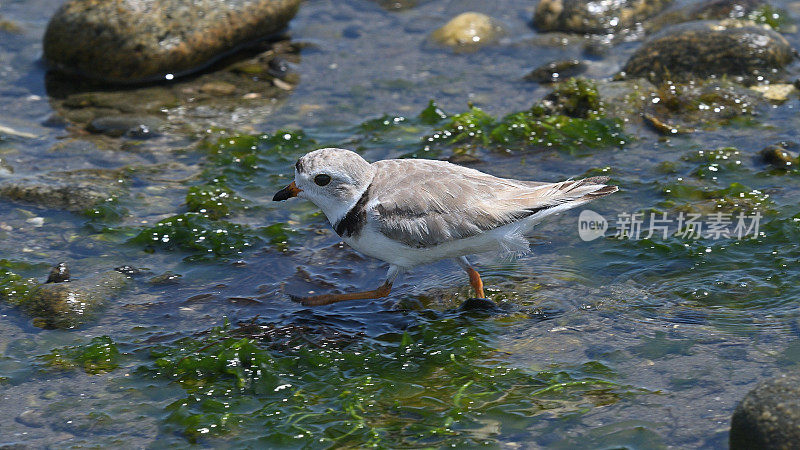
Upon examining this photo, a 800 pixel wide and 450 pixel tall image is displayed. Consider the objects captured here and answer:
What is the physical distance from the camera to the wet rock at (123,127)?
35.6 ft

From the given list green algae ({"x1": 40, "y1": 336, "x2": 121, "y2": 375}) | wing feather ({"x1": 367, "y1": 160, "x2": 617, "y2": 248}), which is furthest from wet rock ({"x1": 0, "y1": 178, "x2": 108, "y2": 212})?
wing feather ({"x1": 367, "y1": 160, "x2": 617, "y2": 248})

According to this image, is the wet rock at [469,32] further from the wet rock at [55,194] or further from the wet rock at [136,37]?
the wet rock at [55,194]

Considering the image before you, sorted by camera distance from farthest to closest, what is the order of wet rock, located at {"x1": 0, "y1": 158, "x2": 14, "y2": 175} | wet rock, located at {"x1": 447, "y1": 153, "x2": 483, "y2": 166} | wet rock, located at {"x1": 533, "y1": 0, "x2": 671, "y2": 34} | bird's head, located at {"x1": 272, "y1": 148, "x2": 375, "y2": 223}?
wet rock, located at {"x1": 533, "y1": 0, "x2": 671, "y2": 34}, wet rock, located at {"x1": 447, "y1": 153, "x2": 483, "y2": 166}, wet rock, located at {"x1": 0, "y1": 158, "x2": 14, "y2": 175}, bird's head, located at {"x1": 272, "y1": 148, "x2": 375, "y2": 223}

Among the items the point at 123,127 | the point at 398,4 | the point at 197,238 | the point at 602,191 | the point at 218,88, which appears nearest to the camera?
the point at 602,191

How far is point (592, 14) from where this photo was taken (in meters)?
13.5

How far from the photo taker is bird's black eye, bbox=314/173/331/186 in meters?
6.98

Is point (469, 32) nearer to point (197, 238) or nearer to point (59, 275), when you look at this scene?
point (197, 238)

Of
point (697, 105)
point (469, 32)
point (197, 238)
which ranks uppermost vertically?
point (469, 32)

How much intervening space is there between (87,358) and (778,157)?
7.27 meters

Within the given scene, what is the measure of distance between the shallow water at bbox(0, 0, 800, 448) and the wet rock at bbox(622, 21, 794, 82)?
879 millimetres

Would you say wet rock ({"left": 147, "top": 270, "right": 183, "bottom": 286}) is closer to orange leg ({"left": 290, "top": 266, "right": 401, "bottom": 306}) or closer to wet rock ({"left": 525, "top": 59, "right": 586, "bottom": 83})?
orange leg ({"left": 290, "top": 266, "right": 401, "bottom": 306})

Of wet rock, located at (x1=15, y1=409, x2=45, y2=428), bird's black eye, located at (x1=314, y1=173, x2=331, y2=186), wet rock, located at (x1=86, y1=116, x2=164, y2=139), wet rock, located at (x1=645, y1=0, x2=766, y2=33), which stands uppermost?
wet rock, located at (x1=645, y1=0, x2=766, y2=33)

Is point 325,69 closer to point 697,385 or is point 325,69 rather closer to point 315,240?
point 315,240

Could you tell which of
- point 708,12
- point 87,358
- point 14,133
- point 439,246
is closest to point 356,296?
point 439,246
